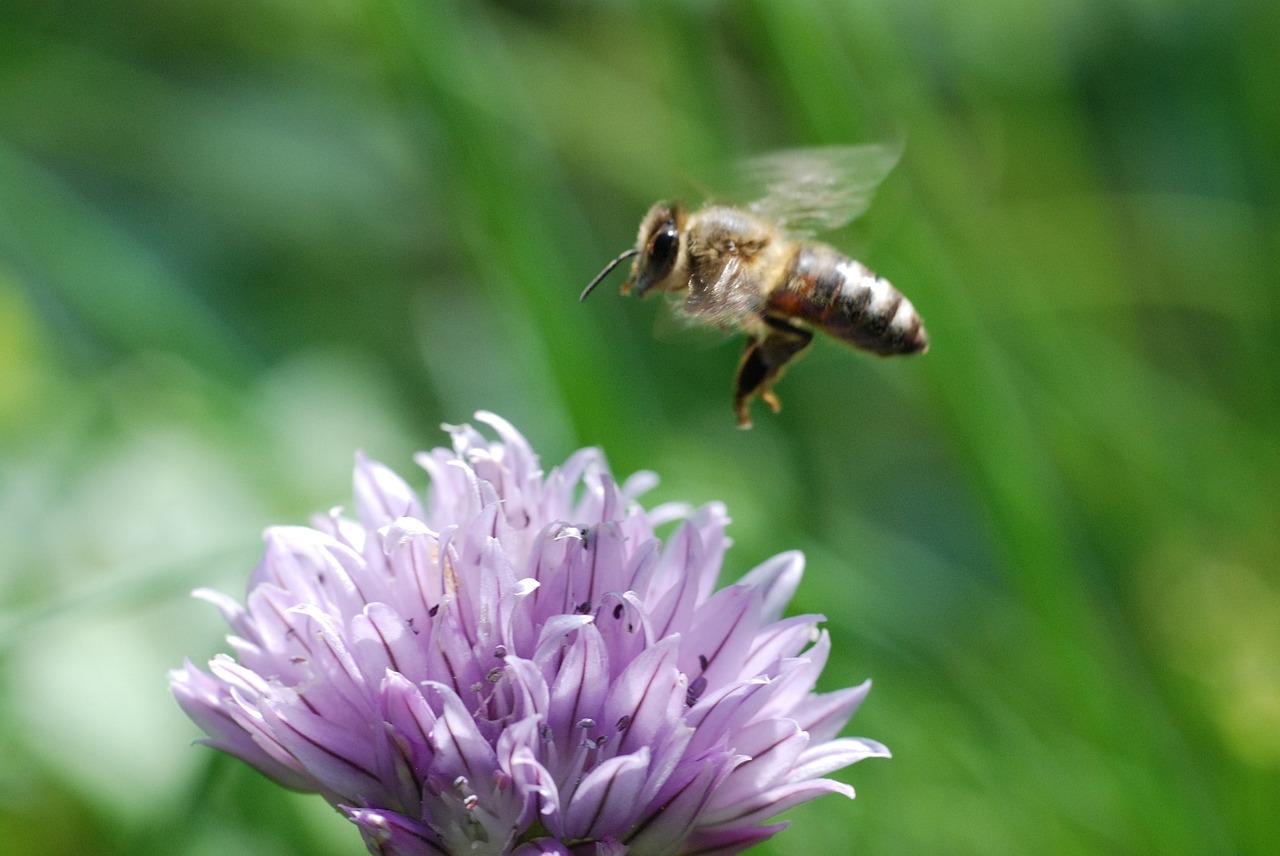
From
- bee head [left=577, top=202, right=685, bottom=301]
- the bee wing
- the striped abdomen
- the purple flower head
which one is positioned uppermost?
the bee wing

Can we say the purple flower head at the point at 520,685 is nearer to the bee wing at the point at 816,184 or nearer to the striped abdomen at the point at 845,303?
the striped abdomen at the point at 845,303

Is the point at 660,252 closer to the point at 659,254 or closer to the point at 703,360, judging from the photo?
the point at 659,254

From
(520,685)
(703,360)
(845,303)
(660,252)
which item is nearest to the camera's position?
(520,685)

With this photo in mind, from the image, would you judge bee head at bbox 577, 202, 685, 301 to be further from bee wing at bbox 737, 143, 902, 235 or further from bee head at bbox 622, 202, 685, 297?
bee wing at bbox 737, 143, 902, 235

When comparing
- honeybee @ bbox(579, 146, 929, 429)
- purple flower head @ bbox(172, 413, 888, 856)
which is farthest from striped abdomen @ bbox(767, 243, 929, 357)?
purple flower head @ bbox(172, 413, 888, 856)

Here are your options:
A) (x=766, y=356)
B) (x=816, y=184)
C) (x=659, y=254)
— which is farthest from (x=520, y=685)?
(x=816, y=184)
